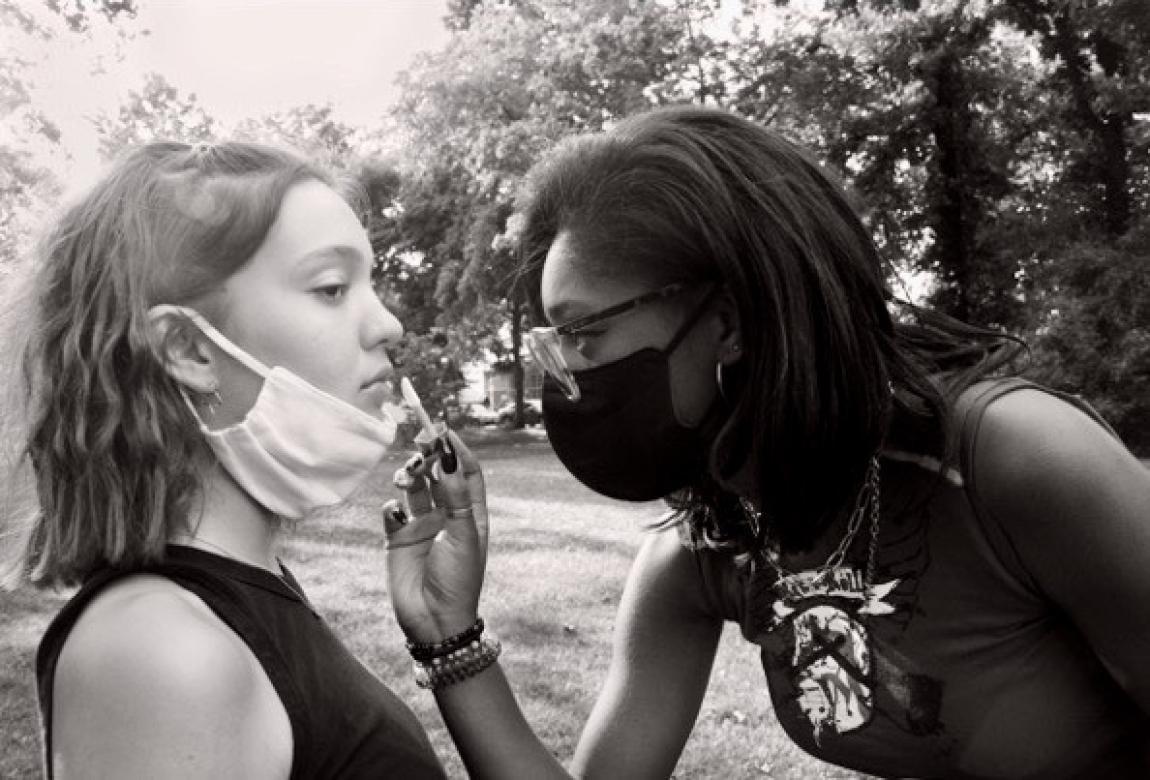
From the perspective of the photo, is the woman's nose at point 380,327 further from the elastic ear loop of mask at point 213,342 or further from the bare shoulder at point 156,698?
the bare shoulder at point 156,698

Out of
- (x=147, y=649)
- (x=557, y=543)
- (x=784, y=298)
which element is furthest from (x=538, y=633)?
(x=147, y=649)

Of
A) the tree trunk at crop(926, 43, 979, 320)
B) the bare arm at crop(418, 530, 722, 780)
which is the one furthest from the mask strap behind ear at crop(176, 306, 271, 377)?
the tree trunk at crop(926, 43, 979, 320)

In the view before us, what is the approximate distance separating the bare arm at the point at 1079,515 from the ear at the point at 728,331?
51 cm

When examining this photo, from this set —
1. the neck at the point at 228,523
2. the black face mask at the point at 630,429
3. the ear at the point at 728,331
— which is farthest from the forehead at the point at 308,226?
the ear at the point at 728,331

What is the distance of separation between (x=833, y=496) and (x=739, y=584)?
0.37 meters

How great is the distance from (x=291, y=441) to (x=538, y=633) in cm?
507

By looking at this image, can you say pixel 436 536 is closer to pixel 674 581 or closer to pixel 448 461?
pixel 448 461

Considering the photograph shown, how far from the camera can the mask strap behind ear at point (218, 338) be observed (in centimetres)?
176

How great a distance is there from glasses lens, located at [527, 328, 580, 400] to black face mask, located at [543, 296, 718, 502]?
0.02 m

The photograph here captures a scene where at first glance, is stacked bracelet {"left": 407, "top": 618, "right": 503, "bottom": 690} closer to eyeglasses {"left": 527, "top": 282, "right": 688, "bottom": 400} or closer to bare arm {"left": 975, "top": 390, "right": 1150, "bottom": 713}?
eyeglasses {"left": 527, "top": 282, "right": 688, "bottom": 400}

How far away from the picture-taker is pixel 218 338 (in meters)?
1.76

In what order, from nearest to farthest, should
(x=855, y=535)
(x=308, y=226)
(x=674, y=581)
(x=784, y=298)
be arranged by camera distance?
(x=308, y=226), (x=784, y=298), (x=855, y=535), (x=674, y=581)

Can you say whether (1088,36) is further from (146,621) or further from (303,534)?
(146,621)

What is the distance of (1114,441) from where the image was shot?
1.86 meters
